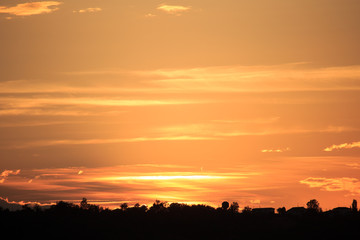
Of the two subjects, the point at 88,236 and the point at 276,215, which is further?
the point at 276,215

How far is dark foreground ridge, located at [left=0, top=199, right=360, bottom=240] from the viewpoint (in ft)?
535

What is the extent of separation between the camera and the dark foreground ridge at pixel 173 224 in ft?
535

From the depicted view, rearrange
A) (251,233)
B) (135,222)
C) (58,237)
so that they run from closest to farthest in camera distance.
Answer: (58,237) < (251,233) < (135,222)

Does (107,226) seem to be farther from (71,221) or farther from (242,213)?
(242,213)

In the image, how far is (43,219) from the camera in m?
174

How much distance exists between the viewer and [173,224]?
589ft

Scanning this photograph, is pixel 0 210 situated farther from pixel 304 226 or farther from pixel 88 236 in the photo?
pixel 304 226

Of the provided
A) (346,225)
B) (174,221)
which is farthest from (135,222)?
(346,225)

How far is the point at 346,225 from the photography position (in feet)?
580

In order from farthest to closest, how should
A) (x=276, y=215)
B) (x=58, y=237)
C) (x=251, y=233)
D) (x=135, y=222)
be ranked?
1. (x=276, y=215)
2. (x=135, y=222)
3. (x=251, y=233)
4. (x=58, y=237)

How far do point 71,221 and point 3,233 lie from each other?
57.4ft

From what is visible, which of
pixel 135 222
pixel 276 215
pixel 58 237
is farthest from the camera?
pixel 276 215

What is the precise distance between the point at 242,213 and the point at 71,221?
49188 millimetres

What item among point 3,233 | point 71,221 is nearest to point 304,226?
point 71,221
